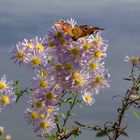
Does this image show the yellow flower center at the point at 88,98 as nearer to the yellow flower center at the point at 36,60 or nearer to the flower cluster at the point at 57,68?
the flower cluster at the point at 57,68

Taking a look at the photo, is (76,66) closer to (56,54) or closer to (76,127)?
(56,54)

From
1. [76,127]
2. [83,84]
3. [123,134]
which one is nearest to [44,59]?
[83,84]

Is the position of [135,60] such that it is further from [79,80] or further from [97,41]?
[79,80]

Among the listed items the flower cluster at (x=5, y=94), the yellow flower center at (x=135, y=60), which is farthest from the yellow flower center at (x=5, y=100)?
the yellow flower center at (x=135, y=60)

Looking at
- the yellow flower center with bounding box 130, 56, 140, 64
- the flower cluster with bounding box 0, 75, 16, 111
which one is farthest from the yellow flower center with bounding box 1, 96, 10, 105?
the yellow flower center with bounding box 130, 56, 140, 64

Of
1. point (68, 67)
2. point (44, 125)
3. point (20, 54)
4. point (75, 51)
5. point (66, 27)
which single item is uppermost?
point (66, 27)

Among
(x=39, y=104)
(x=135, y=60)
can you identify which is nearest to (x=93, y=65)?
(x=39, y=104)

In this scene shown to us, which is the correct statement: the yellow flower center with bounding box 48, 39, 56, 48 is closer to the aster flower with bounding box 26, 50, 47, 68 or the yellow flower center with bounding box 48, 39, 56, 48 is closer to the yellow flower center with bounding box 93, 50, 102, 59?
the aster flower with bounding box 26, 50, 47, 68
